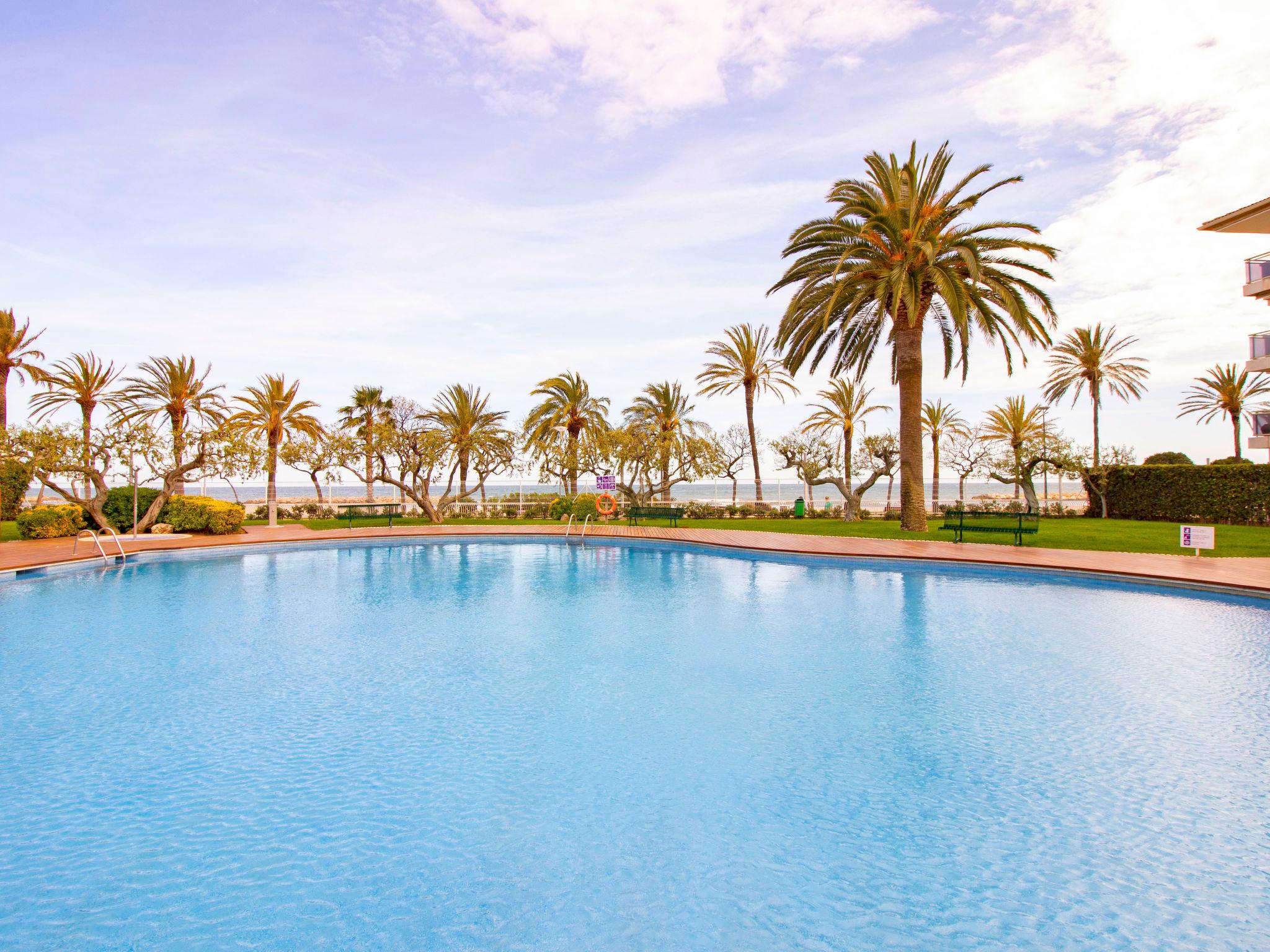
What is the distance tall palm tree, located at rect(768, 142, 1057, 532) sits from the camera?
16.8 m

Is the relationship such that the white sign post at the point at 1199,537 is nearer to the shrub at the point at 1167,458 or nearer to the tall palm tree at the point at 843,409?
the tall palm tree at the point at 843,409

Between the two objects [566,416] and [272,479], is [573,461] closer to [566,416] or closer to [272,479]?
[566,416]

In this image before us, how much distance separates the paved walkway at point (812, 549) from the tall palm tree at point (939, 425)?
63.4ft

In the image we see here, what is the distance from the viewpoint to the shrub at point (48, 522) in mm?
20328

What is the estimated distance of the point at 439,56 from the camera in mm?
17359

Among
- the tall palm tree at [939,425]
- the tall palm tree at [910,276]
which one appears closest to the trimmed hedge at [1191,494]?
the tall palm tree at [939,425]

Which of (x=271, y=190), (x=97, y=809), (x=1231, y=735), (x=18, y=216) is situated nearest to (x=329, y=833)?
(x=97, y=809)

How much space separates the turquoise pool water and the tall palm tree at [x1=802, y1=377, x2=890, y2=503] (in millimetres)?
22382

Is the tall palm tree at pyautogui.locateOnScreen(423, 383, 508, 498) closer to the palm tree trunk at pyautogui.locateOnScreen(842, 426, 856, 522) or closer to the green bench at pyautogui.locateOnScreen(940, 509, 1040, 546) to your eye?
the palm tree trunk at pyautogui.locateOnScreen(842, 426, 856, 522)

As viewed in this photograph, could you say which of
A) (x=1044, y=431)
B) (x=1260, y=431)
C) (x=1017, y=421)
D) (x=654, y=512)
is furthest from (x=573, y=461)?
(x=1260, y=431)

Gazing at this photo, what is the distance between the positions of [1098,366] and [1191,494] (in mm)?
9792

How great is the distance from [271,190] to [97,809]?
2094 cm

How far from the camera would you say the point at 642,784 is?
14.6ft

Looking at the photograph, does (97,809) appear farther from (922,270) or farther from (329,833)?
(922,270)
